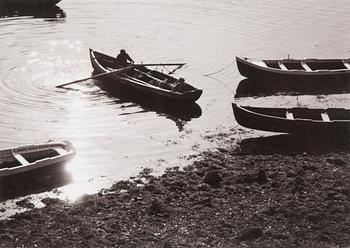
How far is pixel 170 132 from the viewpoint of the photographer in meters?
26.0

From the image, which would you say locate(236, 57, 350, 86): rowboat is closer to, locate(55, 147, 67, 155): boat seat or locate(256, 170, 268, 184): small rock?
locate(256, 170, 268, 184): small rock

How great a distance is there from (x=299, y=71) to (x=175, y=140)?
33.5 ft

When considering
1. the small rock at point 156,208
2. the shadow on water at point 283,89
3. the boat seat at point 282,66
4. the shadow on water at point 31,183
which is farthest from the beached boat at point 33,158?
the boat seat at point 282,66

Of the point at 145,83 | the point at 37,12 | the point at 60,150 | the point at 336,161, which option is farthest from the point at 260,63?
the point at 37,12

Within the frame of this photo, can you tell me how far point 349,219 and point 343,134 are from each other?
801 cm

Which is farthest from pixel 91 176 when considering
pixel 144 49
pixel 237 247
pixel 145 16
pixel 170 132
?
pixel 145 16

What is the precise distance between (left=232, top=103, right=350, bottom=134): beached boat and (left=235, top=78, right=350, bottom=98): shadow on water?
6.39 m

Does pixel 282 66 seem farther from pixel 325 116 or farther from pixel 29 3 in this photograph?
pixel 29 3

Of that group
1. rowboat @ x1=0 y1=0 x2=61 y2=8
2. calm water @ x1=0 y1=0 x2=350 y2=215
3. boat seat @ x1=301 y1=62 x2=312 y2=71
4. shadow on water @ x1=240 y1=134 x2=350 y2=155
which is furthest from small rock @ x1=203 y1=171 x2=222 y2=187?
rowboat @ x1=0 y1=0 x2=61 y2=8

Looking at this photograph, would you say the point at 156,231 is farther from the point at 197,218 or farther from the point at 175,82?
the point at 175,82

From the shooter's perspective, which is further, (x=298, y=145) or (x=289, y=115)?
(x=289, y=115)

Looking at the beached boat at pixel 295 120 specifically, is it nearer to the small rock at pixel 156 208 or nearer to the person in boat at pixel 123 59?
the small rock at pixel 156 208

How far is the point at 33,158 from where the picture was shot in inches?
847

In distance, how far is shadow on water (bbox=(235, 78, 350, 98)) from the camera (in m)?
31.8
